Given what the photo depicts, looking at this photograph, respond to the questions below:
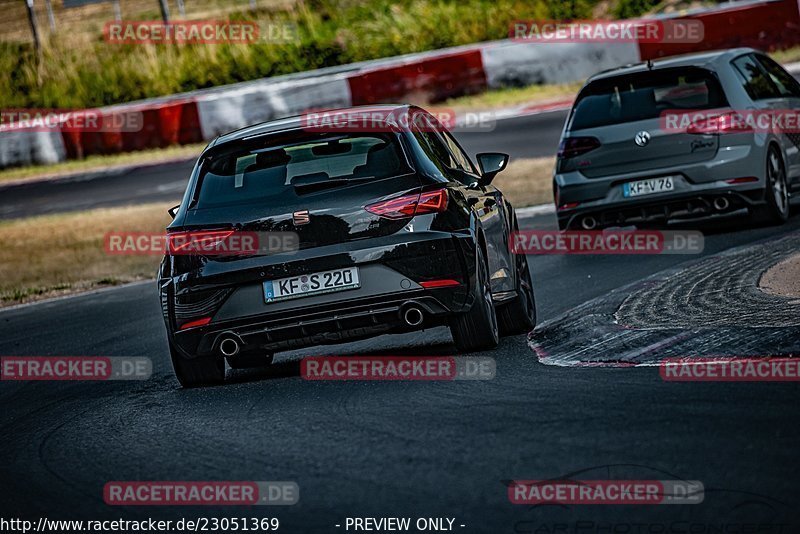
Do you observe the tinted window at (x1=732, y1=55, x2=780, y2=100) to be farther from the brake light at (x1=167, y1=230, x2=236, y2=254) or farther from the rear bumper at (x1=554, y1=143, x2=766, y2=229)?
the brake light at (x1=167, y1=230, x2=236, y2=254)

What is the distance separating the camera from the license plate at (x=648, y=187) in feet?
43.0

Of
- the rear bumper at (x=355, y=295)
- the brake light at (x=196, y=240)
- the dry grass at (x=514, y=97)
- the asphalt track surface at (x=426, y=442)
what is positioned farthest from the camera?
the dry grass at (x=514, y=97)

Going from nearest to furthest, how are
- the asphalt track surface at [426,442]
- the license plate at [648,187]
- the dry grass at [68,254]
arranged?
the asphalt track surface at [426,442], the license plate at [648,187], the dry grass at [68,254]

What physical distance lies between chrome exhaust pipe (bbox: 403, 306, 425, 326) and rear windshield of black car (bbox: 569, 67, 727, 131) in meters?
5.86

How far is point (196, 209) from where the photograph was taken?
27.1 feet

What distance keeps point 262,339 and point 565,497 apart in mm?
3157

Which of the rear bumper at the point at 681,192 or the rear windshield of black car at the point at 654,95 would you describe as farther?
the rear windshield of black car at the point at 654,95

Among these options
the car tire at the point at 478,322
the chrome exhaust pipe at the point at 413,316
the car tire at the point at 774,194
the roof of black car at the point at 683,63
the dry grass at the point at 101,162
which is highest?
the roof of black car at the point at 683,63

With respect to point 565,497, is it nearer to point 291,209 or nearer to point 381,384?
point 381,384

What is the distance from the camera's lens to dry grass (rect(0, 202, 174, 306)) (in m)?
16.6

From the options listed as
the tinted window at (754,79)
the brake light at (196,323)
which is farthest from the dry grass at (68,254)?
the brake light at (196,323)

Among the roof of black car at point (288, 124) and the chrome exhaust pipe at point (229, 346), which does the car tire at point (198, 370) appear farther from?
the roof of black car at point (288, 124)

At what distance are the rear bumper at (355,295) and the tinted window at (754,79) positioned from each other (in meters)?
6.31

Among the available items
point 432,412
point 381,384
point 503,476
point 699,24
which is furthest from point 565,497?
point 699,24
